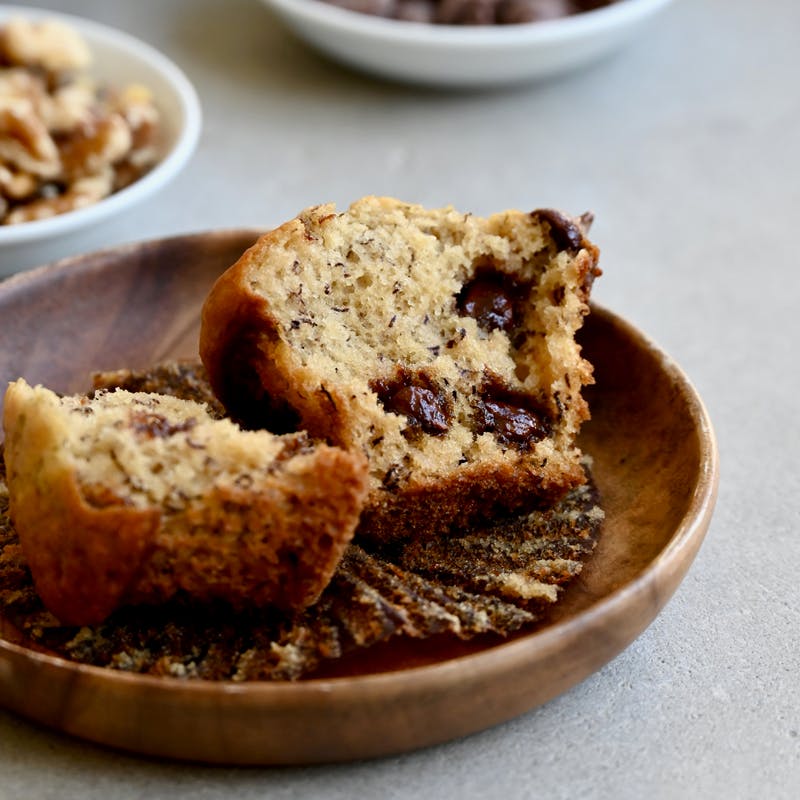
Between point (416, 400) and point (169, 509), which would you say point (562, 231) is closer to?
point (416, 400)

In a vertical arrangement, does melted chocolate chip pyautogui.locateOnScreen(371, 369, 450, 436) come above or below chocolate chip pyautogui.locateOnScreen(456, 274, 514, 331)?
below

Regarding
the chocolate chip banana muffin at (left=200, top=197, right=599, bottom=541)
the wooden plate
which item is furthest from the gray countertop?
the chocolate chip banana muffin at (left=200, top=197, right=599, bottom=541)

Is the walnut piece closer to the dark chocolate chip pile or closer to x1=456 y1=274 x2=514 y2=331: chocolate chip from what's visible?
the dark chocolate chip pile

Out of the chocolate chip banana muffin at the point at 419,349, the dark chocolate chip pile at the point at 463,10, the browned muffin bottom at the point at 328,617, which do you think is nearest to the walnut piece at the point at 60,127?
the dark chocolate chip pile at the point at 463,10

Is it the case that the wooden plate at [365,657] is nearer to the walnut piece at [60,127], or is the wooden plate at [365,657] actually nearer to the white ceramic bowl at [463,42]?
the walnut piece at [60,127]

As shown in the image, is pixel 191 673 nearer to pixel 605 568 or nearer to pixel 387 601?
pixel 387 601

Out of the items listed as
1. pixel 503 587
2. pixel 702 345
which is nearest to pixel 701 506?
pixel 503 587
